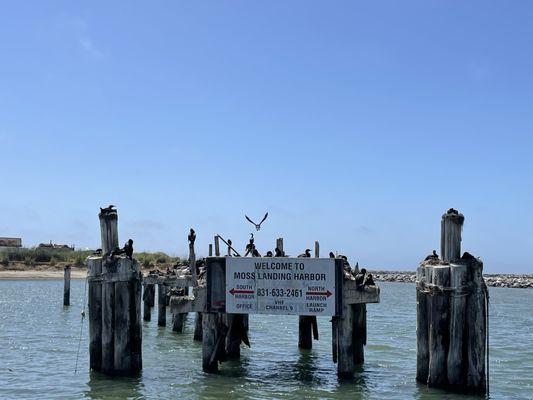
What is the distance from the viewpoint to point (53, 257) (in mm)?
90500

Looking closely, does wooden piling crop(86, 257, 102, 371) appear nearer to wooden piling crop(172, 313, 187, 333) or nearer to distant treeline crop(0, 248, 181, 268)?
wooden piling crop(172, 313, 187, 333)

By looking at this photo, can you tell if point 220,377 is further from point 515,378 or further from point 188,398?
point 515,378

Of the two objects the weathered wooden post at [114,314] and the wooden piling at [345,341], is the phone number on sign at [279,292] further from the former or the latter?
the weathered wooden post at [114,314]

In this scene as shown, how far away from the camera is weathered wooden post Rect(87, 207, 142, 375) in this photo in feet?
61.1

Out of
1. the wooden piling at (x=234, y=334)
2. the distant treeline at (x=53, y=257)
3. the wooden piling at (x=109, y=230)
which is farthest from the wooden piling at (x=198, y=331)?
the distant treeline at (x=53, y=257)

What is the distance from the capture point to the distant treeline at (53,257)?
8562cm

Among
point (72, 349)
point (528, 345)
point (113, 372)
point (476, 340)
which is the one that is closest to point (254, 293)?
point (113, 372)

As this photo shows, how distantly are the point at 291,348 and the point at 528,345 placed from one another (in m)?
11.3

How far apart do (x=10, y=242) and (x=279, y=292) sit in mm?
92843

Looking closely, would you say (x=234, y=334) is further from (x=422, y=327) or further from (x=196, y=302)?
(x=422, y=327)

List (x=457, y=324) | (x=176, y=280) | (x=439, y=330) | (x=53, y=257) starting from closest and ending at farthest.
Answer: (x=457, y=324), (x=439, y=330), (x=176, y=280), (x=53, y=257)

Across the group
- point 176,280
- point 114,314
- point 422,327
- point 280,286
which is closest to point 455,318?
point 422,327

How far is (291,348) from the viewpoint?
2664 centimetres

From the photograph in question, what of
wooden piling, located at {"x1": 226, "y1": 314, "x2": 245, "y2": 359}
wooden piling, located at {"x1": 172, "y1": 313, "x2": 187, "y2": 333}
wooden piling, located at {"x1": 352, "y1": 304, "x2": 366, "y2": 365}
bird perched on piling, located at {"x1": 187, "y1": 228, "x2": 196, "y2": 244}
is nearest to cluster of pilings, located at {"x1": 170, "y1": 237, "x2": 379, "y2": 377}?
wooden piling, located at {"x1": 352, "y1": 304, "x2": 366, "y2": 365}
